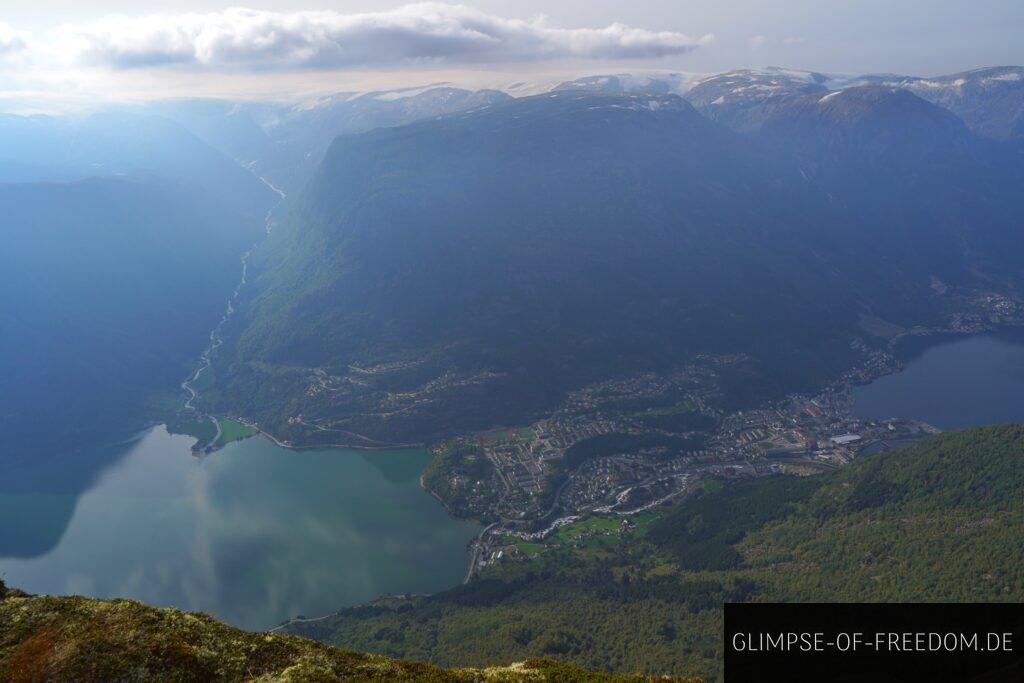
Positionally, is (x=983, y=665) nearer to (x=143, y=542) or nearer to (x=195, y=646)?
(x=195, y=646)

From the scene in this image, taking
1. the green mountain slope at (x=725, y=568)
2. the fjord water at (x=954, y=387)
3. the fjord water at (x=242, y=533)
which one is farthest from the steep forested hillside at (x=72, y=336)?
the fjord water at (x=954, y=387)

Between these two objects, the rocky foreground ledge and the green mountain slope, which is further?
the green mountain slope

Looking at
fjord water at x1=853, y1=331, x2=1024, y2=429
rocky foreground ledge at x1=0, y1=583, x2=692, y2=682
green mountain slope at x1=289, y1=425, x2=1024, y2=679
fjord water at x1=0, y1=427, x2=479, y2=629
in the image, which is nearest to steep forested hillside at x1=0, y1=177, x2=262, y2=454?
fjord water at x1=0, y1=427, x2=479, y2=629

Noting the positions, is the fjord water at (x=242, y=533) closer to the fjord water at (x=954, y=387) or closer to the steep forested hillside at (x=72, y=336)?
the steep forested hillside at (x=72, y=336)

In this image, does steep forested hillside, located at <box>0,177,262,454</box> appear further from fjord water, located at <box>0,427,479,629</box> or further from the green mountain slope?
the green mountain slope

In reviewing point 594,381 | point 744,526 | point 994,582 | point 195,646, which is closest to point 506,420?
point 594,381
